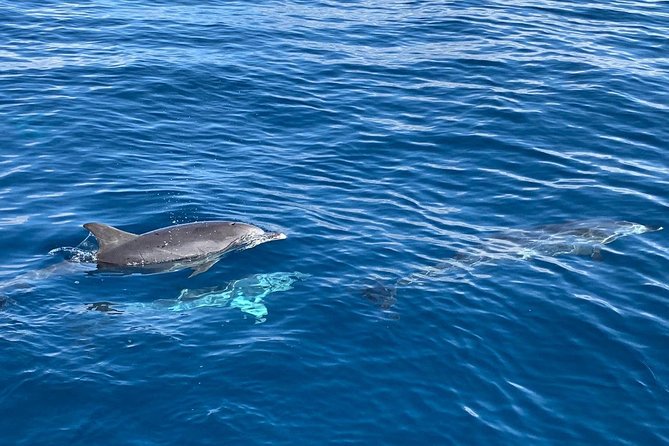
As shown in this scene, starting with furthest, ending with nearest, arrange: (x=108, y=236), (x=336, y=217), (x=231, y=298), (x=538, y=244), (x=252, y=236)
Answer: (x=336, y=217), (x=538, y=244), (x=252, y=236), (x=108, y=236), (x=231, y=298)

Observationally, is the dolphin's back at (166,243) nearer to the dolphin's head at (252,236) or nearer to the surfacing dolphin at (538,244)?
the dolphin's head at (252,236)

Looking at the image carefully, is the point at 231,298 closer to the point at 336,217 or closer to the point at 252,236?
the point at 252,236

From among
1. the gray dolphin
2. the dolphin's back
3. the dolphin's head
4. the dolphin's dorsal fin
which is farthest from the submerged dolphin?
the dolphin's dorsal fin

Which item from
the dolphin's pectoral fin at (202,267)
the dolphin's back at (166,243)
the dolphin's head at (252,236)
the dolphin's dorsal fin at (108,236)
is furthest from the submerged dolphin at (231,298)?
the dolphin's dorsal fin at (108,236)

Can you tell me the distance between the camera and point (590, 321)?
1883cm

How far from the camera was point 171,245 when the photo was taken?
20500 millimetres

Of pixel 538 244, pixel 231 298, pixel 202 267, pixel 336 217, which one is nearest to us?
pixel 231 298

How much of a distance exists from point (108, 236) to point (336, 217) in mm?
5737

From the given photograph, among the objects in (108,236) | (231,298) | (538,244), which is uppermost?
(108,236)

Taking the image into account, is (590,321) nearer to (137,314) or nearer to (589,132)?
(137,314)

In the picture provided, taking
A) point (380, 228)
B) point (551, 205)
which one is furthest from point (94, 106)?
point (551, 205)

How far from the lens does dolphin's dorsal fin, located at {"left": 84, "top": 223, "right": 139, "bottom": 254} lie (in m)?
20.0

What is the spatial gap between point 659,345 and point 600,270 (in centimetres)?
310

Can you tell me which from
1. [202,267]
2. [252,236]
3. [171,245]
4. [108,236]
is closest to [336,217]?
[252,236]
